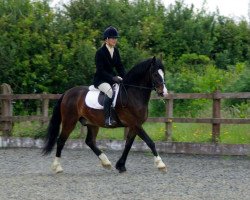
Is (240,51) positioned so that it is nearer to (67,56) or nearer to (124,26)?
(124,26)

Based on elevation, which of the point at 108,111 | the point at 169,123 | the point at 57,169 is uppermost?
the point at 108,111

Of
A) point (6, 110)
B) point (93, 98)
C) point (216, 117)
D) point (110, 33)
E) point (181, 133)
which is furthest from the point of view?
point (6, 110)

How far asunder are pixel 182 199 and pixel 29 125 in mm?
9834

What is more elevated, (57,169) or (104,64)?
(104,64)

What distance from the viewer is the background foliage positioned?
57.5 feet

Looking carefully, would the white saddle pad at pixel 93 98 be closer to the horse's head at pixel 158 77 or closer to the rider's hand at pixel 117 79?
the rider's hand at pixel 117 79

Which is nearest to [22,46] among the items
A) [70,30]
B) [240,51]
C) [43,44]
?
[43,44]

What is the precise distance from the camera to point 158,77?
1056cm

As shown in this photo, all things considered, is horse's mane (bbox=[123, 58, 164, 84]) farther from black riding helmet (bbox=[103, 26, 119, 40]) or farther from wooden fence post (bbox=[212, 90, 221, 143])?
wooden fence post (bbox=[212, 90, 221, 143])

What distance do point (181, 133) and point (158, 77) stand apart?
472 centimetres

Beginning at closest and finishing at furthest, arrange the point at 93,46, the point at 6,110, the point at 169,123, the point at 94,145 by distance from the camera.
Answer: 1. the point at 94,145
2. the point at 169,123
3. the point at 6,110
4. the point at 93,46

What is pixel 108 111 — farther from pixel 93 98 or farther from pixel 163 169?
pixel 163 169

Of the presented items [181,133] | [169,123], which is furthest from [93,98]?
[181,133]

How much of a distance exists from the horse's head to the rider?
73 cm
